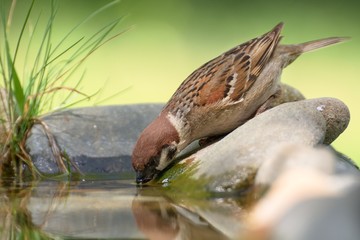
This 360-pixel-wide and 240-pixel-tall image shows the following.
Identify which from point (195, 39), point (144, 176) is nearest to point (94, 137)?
point (144, 176)

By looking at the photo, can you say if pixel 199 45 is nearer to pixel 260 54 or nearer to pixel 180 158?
pixel 260 54

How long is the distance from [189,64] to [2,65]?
3779 mm

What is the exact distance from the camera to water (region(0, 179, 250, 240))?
3.43m

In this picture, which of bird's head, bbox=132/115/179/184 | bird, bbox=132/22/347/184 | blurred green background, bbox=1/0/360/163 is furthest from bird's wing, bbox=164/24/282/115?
blurred green background, bbox=1/0/360/163

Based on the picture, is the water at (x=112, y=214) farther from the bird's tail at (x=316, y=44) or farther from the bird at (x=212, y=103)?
the bird's tail at (x=316, y=44)

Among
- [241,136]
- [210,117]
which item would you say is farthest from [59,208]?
[210,117]

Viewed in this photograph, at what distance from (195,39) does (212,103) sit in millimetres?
4658

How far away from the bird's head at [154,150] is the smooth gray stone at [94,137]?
65cm

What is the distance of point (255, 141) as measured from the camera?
14.4ft

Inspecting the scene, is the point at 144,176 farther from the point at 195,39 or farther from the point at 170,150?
the point at 195,39

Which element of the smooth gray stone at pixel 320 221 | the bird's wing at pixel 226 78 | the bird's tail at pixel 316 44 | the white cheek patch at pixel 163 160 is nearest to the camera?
the smooth gray stone at pixel 320 221

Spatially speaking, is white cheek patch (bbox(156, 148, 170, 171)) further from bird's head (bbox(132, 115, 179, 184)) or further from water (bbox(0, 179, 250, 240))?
water (bbox(0, 179, 250, 240))

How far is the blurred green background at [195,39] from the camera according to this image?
8758 millimetres

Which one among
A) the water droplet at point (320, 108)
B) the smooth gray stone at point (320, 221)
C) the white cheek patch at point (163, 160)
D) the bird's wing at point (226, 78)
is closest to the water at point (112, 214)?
the white cheek patch at point (163, 160)
